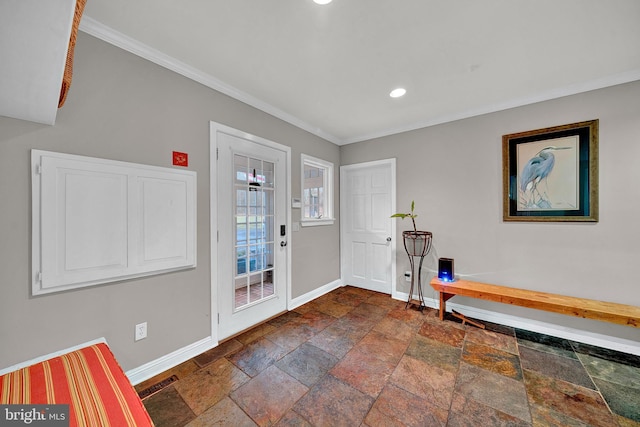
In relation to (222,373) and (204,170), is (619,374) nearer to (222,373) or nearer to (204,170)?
(222,373)

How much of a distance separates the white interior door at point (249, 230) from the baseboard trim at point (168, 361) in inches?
7.0

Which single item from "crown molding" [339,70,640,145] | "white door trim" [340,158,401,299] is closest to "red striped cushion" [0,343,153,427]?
"white door trim" [340,158,401,299]

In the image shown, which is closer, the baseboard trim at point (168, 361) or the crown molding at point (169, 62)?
the crown molding at point (169, 62)

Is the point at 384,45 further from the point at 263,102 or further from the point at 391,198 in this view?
the point at 391,198

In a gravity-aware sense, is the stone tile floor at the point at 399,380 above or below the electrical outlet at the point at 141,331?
below

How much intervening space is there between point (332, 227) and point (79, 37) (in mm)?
3239

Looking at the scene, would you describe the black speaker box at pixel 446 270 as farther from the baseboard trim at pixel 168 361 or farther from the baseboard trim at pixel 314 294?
the baseboard trim at pixel 168 361

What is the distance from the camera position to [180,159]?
199 centimetres

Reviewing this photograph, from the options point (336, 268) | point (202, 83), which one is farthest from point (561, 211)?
point (202, 83)

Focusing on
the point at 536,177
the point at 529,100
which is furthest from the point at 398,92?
the point at 536,177

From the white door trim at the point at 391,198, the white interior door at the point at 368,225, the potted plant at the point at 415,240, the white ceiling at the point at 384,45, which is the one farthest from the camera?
the white interior door at the point at 368,225

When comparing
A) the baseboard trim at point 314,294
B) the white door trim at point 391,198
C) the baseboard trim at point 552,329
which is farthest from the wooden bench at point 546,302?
the baseboard trim at point 314,294

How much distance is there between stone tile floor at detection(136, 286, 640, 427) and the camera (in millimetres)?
1481

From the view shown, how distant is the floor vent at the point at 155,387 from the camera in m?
1.64
